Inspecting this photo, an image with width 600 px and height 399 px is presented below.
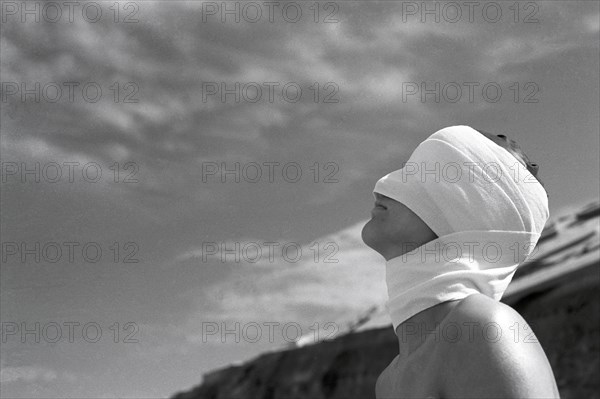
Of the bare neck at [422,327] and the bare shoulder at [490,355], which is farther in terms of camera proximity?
→ the bare neck at [422,327]

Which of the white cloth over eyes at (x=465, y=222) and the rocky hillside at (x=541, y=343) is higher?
the white cloth over eyes at (x=465, y=222)

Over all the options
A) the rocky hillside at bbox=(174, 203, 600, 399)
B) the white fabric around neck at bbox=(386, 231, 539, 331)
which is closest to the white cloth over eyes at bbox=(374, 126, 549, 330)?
the white fabric around neck at bbox=(386, 231, 539, 331)

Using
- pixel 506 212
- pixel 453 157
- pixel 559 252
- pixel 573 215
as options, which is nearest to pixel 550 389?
pixel 506 212

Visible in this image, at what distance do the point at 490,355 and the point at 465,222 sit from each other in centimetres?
44

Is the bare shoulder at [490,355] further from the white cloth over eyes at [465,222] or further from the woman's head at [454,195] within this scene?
the woman's head at [454,195]

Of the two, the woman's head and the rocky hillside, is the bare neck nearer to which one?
the woman's head

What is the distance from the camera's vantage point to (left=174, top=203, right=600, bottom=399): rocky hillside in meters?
5.34

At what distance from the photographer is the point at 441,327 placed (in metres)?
2.01

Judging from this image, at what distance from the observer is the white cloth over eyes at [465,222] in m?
2.10

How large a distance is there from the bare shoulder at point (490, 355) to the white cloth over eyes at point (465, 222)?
0.42 feet

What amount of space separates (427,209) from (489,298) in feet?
1.10

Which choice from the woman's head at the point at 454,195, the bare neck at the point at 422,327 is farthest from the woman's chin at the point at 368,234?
the bare neck at the point at 422,327

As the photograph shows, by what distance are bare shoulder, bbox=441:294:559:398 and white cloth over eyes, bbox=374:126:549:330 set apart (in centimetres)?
13

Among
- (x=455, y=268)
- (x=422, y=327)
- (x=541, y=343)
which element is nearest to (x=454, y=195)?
(x=455, y=268)
